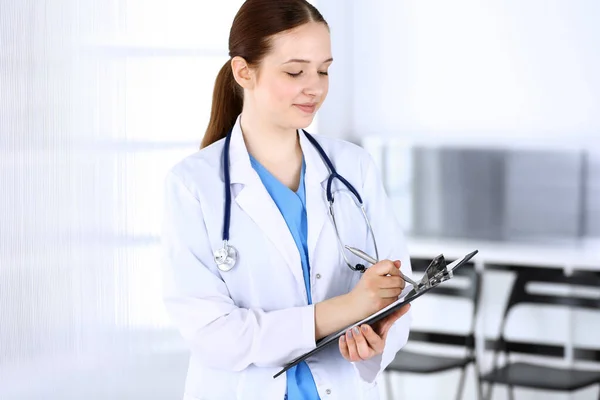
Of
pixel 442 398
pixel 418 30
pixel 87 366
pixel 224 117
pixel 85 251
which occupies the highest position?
pixel 418 30

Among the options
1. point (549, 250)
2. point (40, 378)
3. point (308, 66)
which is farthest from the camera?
point (549, 250)

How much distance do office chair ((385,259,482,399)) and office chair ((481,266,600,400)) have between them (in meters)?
0.10

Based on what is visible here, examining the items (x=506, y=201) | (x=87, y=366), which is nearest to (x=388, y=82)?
(x=506, y=201)

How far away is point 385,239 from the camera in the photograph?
53.0 inches

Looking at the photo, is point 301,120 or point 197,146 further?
point 197,146

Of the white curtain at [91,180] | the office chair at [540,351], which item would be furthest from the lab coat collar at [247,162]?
the office chair at [540,351]

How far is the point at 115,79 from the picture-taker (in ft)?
5.49

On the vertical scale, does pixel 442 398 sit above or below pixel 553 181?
below

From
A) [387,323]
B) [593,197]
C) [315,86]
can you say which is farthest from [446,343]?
[315,86]

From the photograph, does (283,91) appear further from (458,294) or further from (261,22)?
(458,294)

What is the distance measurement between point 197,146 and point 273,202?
0.78 meters

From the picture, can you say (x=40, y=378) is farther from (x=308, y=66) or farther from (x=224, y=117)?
(x=308, y=66)

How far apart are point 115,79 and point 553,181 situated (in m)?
2.03

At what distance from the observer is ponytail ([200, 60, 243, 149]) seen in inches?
54.9
